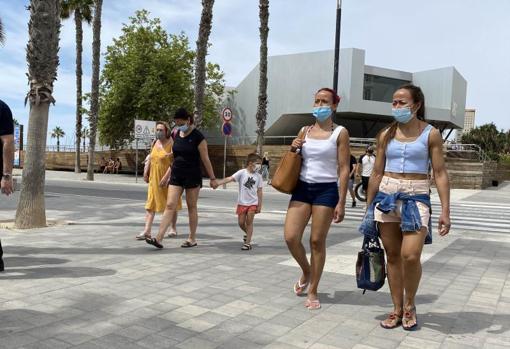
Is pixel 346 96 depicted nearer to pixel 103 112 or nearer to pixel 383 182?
pixel 103 112

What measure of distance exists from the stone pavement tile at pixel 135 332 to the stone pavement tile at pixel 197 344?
31cm

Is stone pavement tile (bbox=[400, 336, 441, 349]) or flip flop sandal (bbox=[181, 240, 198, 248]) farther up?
flip flop sandal (bbox=[181, 240, 198, 248])

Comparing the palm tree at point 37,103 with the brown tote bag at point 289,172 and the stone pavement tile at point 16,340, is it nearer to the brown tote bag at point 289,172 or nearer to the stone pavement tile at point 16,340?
the stone pavement tile at point 16,340

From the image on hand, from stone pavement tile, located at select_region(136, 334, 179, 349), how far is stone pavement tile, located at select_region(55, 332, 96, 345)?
354 mm

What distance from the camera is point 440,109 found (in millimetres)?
40469

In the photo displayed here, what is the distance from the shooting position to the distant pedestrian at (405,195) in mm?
3641

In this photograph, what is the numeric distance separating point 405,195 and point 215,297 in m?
1.88

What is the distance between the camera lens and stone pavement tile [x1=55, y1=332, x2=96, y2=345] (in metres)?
3.27

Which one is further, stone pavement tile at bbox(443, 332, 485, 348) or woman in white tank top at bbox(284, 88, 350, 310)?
woman in white tank top at bbox(284, 88, 350, 310)

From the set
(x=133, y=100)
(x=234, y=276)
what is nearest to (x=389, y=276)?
(x=234, y=276)

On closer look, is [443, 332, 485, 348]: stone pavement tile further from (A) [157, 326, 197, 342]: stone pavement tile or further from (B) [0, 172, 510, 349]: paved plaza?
(A) [157, 326, 197, 342]: stone pavement tile

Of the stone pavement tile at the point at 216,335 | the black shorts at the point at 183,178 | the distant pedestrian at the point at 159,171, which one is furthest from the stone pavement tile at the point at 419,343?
the distant pedestrian at the point at 159,171

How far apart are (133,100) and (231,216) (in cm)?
2153

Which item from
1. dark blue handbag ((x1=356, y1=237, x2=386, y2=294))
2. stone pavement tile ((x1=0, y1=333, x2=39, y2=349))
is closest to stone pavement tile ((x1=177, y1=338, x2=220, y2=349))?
stone pavement tile ((x1=0, y1=333, x2=39, y2=349))
